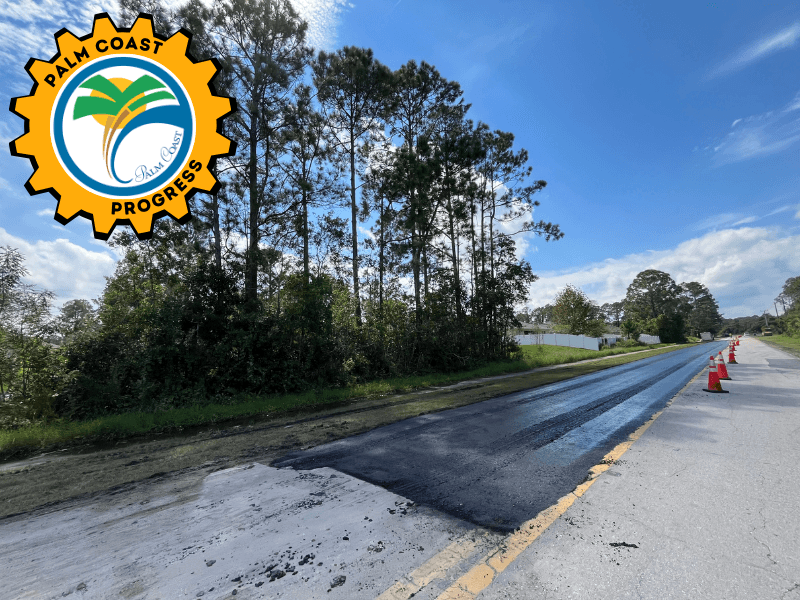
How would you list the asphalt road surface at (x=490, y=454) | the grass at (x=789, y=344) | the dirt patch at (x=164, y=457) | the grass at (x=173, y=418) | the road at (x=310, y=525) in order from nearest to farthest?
1. the road at (x=310, y=525)
2. the asphalt road surface at (x=490, y=454)
3. the dirt patch at (x=164, y=457)
4. the grass at (x=173, y=418)
5. the grass at (x=789, y=344)

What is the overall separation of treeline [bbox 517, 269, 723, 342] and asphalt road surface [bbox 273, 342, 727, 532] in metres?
16.9

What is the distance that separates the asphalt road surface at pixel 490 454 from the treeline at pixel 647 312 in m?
16.9

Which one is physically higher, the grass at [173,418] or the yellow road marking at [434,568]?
the grass at [173,418]

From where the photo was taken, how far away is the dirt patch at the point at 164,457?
395 cm

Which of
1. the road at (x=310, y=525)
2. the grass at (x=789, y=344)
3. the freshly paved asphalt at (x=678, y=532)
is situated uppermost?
the road at (x=310, y=525)

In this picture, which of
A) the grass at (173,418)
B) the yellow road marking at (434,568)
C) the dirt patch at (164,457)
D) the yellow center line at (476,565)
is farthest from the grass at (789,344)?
the yellow road marking at (434,568)

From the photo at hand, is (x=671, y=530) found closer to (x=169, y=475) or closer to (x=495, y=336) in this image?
(x=169, y=475)

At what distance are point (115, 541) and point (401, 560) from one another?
222cm

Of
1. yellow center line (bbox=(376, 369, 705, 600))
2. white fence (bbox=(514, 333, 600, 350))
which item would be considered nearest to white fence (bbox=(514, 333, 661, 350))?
white fence (bbox=(514, 333, 600, 350))

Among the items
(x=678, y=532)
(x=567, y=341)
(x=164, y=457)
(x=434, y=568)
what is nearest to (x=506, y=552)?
(x=434, y=568)

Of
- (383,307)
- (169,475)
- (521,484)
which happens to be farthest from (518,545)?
(383,307)

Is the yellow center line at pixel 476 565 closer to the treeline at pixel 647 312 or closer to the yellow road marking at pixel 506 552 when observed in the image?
the yellow road marking at pixel 506 552

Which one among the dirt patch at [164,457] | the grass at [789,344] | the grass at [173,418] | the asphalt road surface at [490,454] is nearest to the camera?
the asphalt road surface at [490,454]

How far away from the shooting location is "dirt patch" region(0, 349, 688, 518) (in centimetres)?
395
